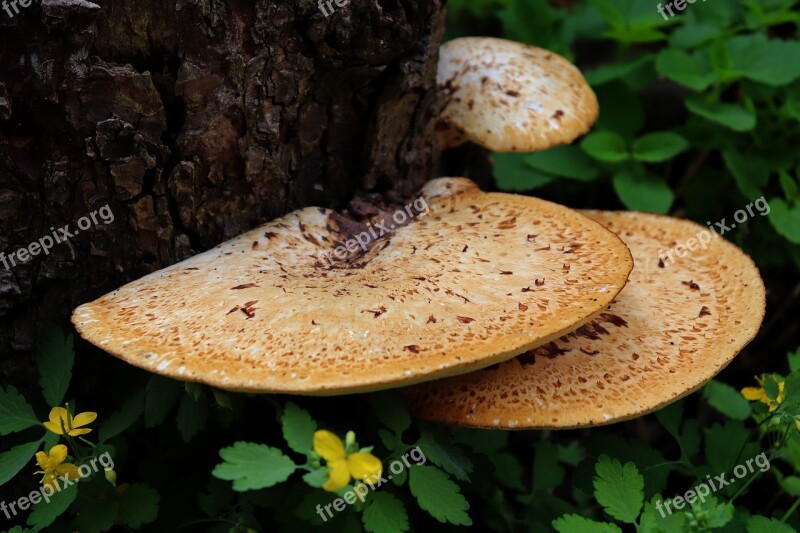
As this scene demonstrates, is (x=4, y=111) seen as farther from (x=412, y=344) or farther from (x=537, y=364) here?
(x=537, y=364)

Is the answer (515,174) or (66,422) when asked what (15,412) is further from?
(515,174)

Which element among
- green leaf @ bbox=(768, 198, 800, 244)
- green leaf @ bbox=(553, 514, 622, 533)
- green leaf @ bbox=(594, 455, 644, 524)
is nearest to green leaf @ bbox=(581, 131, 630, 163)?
green leaf @ bbox=(768, 198, 800, 244)

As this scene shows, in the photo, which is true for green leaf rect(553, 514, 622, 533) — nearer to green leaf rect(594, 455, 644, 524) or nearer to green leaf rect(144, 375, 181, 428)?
green leaf rect(594, 455, 644, 524)

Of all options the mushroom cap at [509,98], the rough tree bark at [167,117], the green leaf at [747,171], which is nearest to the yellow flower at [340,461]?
the rough tree bark at [167,117]

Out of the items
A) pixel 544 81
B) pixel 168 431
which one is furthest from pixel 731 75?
pixel 168 431

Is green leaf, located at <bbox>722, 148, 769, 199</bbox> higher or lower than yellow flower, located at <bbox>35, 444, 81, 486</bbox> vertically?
lower

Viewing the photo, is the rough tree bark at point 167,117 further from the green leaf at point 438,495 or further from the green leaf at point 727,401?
the green leaf at point 727,401
